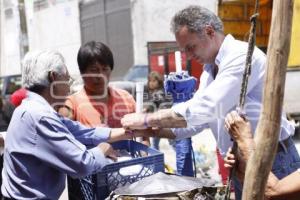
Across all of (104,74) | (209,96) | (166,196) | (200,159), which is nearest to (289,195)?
(166,196)

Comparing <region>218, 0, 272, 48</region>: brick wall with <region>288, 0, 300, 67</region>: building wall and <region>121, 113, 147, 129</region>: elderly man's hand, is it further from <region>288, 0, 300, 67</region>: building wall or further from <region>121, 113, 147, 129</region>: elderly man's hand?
<region>121, 113, 147, 129</region>: elderly man's hand

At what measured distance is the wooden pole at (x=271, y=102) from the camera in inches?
62.1

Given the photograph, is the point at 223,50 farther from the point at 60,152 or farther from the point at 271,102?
the point at 60,152

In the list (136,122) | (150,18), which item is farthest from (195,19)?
(150,18)

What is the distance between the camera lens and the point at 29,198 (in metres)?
2.25

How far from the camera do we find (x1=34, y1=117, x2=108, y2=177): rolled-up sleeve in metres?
2.19

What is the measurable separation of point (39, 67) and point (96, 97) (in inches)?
42.0

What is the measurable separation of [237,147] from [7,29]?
27.1m

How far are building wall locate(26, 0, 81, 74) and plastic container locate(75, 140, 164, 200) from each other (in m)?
18.3

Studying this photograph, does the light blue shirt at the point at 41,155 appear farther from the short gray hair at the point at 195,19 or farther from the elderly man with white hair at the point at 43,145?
the short gray hair at the point at 195,19

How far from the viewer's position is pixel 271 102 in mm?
1625

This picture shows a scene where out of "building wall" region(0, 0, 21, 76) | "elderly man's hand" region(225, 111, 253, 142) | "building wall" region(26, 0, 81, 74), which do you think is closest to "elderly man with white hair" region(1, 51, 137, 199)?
"elderly man's hand" region(225, 111, 253, 142)

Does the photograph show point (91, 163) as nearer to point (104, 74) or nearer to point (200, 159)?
point (104, 74)

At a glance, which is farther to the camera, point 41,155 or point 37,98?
point 37,98
